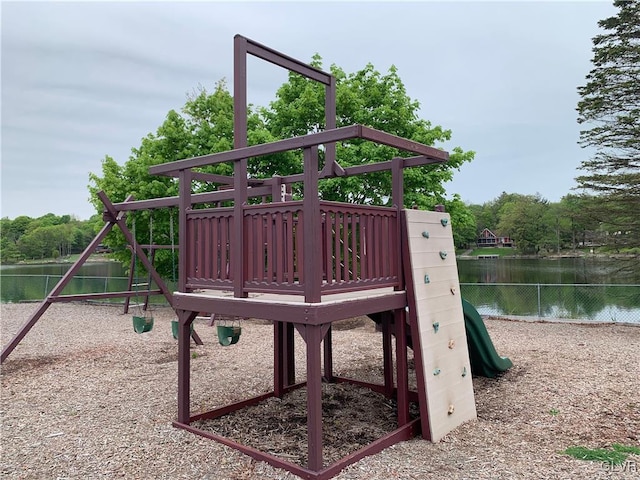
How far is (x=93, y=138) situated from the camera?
20.6 m

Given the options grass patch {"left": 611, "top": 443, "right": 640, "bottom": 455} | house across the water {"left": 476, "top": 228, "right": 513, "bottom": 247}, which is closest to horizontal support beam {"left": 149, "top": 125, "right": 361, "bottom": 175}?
grass patch {"left": 611, "top": 443, "right": 640, "bottom": 455}

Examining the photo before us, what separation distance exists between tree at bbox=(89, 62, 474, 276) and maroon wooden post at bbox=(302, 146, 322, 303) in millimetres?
8083

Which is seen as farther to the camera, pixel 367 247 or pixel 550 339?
A: pixel 550 339

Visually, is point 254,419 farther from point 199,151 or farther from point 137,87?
point 137,87

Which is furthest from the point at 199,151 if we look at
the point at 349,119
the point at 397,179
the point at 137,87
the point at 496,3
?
the point at 397,179

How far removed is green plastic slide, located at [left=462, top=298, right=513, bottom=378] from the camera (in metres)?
6.02

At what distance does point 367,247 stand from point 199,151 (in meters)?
11.4

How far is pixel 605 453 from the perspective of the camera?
12.2 feet

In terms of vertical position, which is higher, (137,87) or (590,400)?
(137,87)

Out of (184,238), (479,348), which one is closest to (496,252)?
(479,348)

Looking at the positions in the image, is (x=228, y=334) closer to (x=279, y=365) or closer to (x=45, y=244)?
(x=279, y=365)

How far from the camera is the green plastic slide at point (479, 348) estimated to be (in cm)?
602

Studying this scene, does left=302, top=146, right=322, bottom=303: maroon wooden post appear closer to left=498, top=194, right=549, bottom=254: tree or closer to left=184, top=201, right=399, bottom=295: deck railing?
left=184, top=201, right=399, bottom=295: deck railing

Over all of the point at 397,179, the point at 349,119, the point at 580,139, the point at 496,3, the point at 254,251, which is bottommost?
the point at 254,251
